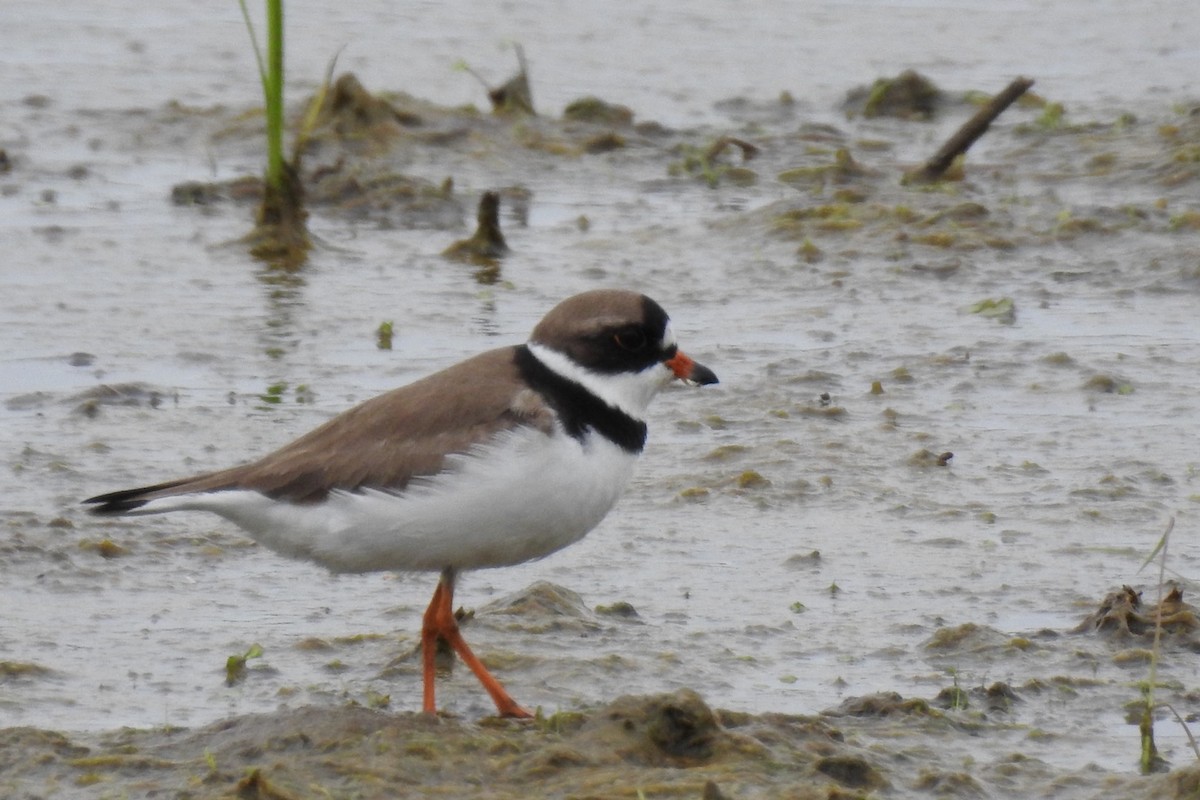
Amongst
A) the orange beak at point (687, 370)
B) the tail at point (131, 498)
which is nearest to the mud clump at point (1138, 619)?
the orange beak at point (687, 370)

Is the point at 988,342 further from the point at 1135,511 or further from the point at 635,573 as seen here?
the point at 635,573

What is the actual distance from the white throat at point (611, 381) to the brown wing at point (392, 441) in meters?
0.11

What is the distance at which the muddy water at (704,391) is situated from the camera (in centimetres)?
583

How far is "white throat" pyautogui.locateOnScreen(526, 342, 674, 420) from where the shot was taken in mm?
5578

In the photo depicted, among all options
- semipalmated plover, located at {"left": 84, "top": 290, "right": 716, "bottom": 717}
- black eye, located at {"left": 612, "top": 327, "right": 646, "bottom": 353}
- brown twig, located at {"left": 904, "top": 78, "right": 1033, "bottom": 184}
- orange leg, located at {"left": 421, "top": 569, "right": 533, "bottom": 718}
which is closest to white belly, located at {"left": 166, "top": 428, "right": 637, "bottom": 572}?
semipalmated plover, located at {"left": 84, "top": 290, "right": 716, "bottom": 717}

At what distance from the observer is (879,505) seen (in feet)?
23.9

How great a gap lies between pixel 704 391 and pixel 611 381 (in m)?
2.93

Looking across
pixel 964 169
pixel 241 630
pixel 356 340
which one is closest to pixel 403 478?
pixel 241 630

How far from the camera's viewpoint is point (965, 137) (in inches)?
444

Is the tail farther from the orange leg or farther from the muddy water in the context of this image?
the orange leg

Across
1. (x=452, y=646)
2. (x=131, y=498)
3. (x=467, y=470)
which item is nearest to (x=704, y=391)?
(x=452, y=646)

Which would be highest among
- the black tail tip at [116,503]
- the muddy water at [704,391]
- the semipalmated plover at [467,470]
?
the semipalmated plover at [467,470]

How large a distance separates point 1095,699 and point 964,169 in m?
6.62

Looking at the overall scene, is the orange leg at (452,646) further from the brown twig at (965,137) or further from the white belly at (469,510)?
the brown twig at (965,137)
